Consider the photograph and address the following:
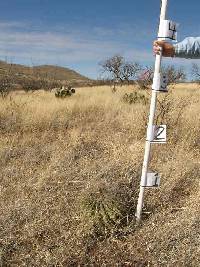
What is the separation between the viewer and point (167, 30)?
3.89 m

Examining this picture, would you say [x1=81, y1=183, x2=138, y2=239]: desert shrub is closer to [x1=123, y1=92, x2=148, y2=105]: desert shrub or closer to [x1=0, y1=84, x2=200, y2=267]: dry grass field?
[x1=0, y1=84, x2=200, y2=267]: dry grass field

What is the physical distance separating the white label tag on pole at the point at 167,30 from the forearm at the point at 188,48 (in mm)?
235

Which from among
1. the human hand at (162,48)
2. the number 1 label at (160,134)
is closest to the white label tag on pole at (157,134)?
the number 1 label at (160,134)

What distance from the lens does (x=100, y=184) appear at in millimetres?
4609

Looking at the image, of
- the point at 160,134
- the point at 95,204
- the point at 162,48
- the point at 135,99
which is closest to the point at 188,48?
the point at 162,48

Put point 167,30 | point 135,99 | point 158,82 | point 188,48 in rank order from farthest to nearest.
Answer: point 135,99 → point 188,48 → point 158,82 → point 167,30

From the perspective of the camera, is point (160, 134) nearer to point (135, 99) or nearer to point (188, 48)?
point (188, 48)

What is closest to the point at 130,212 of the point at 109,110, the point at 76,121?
the point at 76,121

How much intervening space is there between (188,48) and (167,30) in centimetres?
39

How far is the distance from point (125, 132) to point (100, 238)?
4651 mm

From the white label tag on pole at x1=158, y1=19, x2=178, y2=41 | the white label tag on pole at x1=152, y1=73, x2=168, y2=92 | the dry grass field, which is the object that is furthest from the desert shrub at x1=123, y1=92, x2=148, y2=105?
the white label tag on pole at x1=158, y1=19, x2=178, y2=41

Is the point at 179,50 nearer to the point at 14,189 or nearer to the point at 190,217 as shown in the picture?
the point at 190,217

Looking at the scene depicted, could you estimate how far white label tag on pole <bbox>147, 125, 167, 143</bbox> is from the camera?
13.8ft

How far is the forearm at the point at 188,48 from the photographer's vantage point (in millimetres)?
4168
